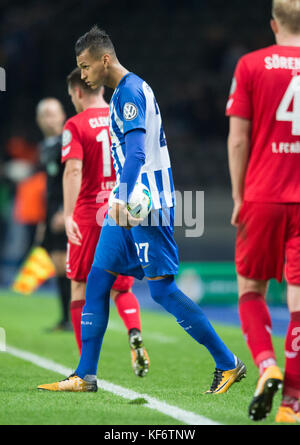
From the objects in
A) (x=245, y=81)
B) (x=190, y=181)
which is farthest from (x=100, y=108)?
(x=190, y=181)

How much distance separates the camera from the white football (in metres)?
4.39

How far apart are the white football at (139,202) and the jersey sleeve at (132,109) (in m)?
0.32

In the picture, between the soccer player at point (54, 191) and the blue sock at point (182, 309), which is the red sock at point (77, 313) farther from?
the soccer player at point (54, 191)

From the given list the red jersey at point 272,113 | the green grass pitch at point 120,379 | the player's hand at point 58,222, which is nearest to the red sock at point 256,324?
the green grass pitch at point 120,379

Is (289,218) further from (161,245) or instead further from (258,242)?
(161,245)

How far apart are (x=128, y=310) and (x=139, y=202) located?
1.56 m

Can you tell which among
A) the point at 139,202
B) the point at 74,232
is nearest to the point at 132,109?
the point at 139,202

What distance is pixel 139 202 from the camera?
4.43 m

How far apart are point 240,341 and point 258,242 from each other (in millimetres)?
4415

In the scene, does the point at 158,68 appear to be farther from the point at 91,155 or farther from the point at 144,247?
the point at 144,247

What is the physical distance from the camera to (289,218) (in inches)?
148

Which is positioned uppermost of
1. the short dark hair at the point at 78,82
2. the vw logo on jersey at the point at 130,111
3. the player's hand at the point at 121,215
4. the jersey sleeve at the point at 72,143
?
the short dark hair at the point at 78,82

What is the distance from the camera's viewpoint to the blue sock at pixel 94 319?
15.7 ft
